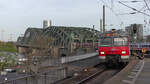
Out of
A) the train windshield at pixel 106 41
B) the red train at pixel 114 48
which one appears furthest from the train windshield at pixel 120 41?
the train windshield at pixel 106 41

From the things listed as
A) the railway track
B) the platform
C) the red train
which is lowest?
the railway track

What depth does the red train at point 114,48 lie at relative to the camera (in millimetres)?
17141

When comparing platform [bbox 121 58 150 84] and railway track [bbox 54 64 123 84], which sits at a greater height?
platform [bbox 121 58 150 84]

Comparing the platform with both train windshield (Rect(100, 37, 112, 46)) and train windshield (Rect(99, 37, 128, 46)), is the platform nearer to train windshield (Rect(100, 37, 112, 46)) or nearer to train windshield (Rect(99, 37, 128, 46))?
train windshield (Rect(99, 37, 128, 46))

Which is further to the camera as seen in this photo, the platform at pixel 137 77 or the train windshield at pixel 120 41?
the train windshield at pixel 120 41

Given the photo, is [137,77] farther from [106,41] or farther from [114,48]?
[106,41]

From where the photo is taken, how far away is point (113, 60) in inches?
688

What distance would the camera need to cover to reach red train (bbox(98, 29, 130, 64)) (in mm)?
17141

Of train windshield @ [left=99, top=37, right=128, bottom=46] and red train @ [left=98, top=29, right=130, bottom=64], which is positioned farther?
train windshield @ [left=99, top=37, right=128, bottom=46]

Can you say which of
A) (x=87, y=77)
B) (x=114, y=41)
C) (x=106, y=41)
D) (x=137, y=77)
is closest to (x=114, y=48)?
(x=114, y=41)

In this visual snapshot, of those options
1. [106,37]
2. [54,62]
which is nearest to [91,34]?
[54,62]

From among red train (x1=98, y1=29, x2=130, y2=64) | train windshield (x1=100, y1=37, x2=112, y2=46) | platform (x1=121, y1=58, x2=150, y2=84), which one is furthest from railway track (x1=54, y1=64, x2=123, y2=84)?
train windshield (x1=100, y1=37, x2=112, y2=46)

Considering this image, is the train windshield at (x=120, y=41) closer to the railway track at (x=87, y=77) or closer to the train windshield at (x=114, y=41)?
the train windshield at (x=114, y=41)

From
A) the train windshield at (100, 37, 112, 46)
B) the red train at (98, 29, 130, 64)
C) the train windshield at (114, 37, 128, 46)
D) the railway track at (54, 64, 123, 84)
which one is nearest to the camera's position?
the railway track at (54, 64, 123, 84)
